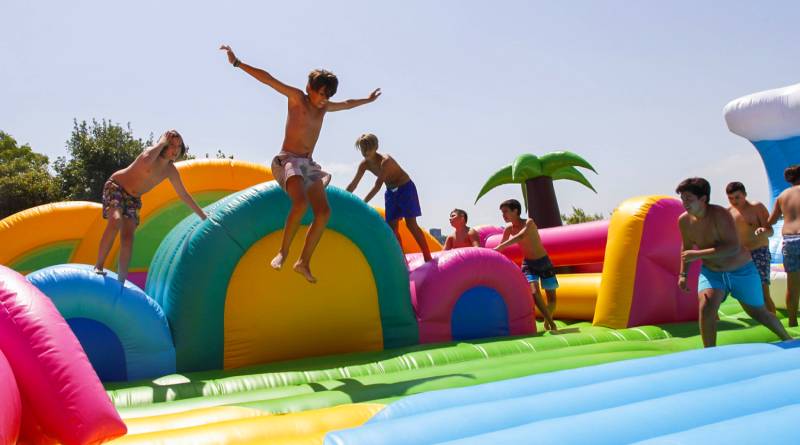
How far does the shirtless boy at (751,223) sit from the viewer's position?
4828mm

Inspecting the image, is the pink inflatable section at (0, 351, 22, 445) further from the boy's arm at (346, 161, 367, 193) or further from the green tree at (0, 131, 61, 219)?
the green tree at (0, 131, 61, 219)

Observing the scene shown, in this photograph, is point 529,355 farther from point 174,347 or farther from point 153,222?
point 153,222

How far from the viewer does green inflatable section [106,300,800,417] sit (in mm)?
3019

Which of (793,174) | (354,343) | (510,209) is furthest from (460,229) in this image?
A: (793,174)

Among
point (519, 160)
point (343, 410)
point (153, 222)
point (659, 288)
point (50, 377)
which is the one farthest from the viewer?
point (519, 160)

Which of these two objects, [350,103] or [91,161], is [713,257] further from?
[91,161]

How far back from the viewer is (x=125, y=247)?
430cm

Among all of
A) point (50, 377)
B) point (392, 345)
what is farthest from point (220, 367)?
point (50, 377)

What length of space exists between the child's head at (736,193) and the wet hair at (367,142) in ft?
9.44

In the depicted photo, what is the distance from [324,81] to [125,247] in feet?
6.25

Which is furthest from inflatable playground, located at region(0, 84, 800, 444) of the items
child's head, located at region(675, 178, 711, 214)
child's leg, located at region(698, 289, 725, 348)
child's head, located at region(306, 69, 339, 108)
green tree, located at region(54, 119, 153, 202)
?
green tree, located at region(54, 119, 153, 202)

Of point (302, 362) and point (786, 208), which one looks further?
point (786, 208)

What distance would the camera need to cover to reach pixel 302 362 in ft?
13.5

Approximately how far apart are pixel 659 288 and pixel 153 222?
210 inches
